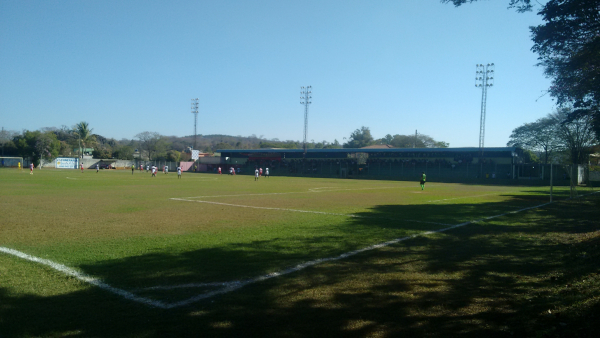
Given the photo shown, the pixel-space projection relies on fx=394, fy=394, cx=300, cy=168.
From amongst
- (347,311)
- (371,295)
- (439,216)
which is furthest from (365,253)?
(439,216)

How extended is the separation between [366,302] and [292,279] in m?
1.45

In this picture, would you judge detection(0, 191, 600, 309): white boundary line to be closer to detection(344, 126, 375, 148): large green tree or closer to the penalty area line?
the penalty area line

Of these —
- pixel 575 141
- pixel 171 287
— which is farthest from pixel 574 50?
pixel 575 141

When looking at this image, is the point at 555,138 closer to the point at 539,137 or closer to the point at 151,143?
the point at 539,137

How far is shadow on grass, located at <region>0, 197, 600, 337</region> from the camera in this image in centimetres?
445

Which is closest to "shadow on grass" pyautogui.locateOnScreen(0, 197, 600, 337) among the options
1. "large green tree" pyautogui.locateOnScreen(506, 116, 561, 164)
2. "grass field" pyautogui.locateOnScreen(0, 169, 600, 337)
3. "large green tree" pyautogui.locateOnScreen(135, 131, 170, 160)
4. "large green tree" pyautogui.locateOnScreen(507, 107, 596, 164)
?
"grass field" pyautogui.locateOnScreen(0, 169, 600, 337)

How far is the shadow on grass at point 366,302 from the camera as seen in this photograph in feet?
14.6

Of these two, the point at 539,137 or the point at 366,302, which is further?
the point at 539,137

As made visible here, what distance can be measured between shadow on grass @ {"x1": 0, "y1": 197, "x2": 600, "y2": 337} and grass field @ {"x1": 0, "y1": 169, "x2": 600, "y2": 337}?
2cm

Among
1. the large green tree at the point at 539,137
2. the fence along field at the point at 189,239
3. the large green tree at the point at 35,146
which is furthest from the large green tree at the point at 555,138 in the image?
the large green tree at the point at 35,146

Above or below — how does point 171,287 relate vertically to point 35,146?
below

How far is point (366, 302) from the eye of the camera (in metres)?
5.39

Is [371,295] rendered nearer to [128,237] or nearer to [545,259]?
[545,259]

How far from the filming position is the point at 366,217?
14.5m
